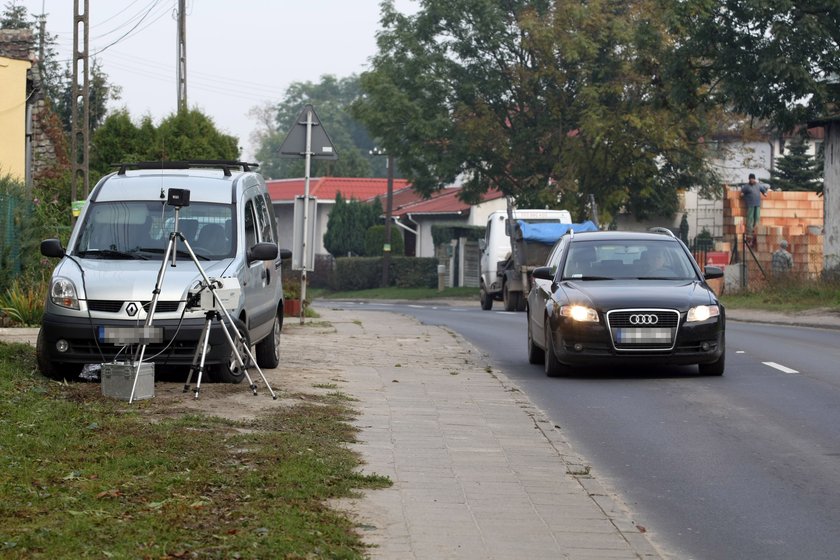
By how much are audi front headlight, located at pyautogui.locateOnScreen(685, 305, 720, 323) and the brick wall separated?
69.7 feet

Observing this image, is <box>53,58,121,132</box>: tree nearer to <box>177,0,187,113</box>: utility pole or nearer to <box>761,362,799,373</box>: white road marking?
<box>177,0,187,113</box>: utility pole

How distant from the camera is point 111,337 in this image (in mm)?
12648

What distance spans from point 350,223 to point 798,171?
2215cm

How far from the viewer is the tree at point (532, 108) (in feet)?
159

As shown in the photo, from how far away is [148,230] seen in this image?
1397 centimetres

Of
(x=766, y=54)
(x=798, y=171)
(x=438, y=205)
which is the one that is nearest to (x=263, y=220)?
(x=766, y=54)

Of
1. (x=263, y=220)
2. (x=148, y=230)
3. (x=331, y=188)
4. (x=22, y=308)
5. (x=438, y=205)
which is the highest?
(x=331, y=188)

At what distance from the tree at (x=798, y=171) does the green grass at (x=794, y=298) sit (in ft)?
80.6

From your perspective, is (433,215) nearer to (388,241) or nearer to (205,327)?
(388,241)

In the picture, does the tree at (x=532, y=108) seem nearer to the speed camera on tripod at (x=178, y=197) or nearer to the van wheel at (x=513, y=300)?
the van wheel at (x=513, y=300)

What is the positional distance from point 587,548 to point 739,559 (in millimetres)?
745

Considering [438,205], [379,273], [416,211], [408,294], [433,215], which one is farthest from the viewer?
[438,205]

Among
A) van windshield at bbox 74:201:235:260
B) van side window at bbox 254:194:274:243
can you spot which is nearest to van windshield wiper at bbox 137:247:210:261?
van windshield at bbox 74:201:235:260

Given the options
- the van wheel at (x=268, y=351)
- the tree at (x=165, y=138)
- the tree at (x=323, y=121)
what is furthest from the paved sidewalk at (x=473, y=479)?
the tree at (x=323, y=121)
